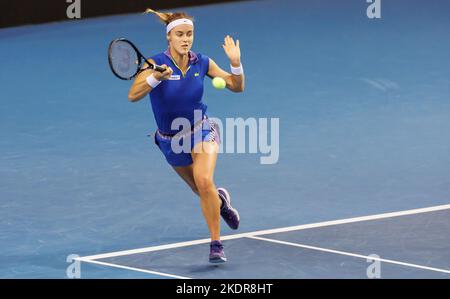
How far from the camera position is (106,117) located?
16891mm

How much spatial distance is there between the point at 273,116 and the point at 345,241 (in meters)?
4.82

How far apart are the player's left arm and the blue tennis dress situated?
0.14 m

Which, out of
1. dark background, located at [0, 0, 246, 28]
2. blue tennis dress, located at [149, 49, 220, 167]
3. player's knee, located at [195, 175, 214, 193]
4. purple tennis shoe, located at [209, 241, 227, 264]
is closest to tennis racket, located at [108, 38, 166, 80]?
blue tennis dress, located at [149, 49, 220, 167]

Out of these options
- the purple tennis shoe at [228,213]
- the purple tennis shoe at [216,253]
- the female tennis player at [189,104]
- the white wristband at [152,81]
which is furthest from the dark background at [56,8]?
the purple tennis shoe at [216,253]

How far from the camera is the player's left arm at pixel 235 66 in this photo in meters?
11.5

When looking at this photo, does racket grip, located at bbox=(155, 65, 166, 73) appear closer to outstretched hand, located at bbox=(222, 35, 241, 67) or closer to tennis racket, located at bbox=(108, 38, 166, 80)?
tennis racket, located at bbox=(108, 38, 166, 80)

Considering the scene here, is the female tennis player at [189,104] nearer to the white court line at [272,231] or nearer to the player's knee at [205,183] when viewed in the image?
the player's knee at [205,183]

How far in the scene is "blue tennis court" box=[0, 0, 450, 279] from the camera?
38.5 feet

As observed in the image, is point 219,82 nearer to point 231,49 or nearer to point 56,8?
point 231,49

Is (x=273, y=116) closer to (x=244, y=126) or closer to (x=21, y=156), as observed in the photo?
(x=244, y=126)

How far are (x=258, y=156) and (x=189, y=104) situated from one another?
11.6 feet

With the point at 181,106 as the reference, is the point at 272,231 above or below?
below

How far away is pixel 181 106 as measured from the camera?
1158 cm

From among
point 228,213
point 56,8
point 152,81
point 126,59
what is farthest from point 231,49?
point 56,8
